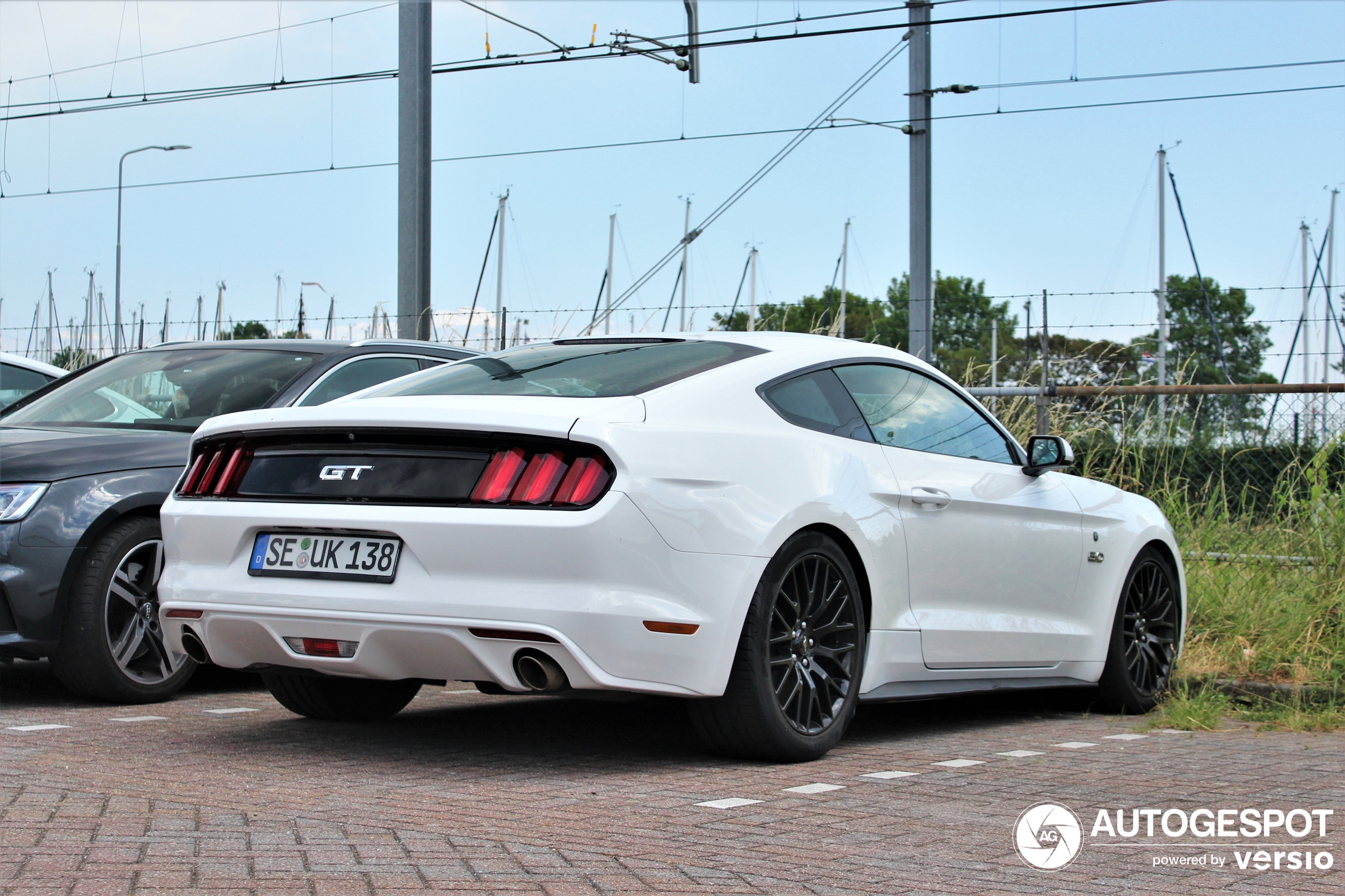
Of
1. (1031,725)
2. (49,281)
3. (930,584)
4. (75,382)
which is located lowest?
(1031,725)

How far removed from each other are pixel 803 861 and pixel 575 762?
1.49 meters

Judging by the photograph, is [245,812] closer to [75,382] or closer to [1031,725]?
[1031,725]

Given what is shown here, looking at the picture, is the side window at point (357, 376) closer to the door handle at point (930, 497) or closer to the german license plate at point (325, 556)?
the german license plate at point (325, 556)

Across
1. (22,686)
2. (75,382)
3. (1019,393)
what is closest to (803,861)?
(22,686)

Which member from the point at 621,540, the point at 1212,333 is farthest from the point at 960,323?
the point at 621,540

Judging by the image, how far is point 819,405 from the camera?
5172 millimetres

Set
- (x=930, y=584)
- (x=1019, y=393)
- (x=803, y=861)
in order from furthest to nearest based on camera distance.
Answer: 1. (x=1019, y=393)
2. (x=930, y=584)
3. (x=803, y=861)

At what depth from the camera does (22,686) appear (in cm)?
656

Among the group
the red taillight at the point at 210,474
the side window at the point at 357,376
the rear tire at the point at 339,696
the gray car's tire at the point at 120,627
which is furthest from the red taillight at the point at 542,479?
the side window at the point at 357,376

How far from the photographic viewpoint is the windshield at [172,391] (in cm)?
677

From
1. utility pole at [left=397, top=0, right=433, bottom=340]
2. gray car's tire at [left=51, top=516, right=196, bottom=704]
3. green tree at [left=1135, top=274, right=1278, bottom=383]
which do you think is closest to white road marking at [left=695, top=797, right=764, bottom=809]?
gray car's tire at [left=51, top=516, right=196, bottom=704]

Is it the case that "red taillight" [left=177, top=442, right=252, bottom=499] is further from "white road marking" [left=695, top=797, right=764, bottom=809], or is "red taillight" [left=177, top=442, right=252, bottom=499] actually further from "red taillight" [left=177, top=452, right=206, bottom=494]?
"white road marking" [left=695, top=797, right=764, bottom=809]

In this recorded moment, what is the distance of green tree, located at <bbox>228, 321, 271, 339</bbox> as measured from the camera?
1620 centimetres

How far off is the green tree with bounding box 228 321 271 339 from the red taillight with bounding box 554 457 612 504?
10.8m
